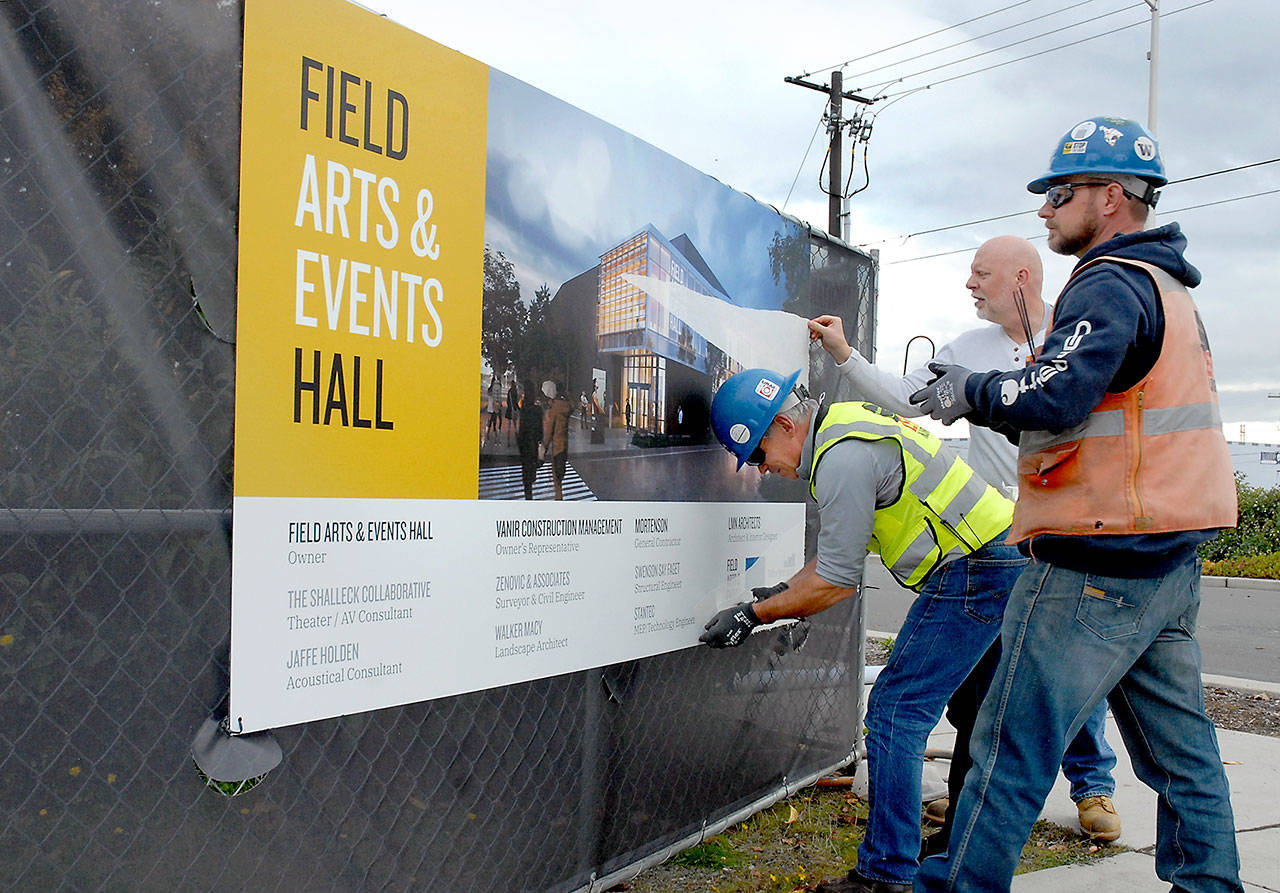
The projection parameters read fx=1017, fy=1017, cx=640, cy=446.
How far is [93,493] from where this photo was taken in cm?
195

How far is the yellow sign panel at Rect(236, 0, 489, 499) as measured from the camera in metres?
2.16

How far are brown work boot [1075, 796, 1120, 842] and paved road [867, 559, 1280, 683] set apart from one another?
9.66 feet

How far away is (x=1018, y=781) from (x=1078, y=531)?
64 centimetres

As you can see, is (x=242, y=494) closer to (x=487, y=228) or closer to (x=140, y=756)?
(x=140, y=756)

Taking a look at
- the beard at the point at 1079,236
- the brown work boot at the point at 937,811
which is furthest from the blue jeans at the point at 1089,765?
the beard at the point at 1079,236

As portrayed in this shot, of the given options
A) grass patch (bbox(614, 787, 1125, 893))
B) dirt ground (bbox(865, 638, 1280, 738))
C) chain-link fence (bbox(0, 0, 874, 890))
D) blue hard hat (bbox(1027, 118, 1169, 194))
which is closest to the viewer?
chain-link fence (bbox(0, 0, 874, 890))

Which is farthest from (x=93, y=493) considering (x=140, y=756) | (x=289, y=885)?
(x=289, y=885)

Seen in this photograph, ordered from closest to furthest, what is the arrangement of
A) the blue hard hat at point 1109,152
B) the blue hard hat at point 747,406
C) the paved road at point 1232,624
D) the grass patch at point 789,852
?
the blue hard hat at point 1109,152, the blue hard hat at point 747,406, the grass patch at point 789,852, the paved road at point 1232,624

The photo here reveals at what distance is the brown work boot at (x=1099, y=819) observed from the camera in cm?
386

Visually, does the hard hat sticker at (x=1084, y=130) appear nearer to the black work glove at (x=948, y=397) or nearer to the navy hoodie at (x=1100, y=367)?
the navy hoodie at (x=1100, y=367)

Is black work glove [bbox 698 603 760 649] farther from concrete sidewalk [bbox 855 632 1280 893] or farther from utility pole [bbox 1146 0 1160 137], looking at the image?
utility pole [bbox 1146 0 1160 137]

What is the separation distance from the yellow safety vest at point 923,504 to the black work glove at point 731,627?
0.51 meters

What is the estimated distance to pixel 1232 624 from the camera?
1127 centimetres

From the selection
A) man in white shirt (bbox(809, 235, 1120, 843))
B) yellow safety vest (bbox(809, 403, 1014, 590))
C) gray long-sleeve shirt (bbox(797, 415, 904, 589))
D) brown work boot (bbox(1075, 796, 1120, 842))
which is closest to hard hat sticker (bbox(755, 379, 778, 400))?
yellow safety vest (bbox(809, 403, 1014, 590))
